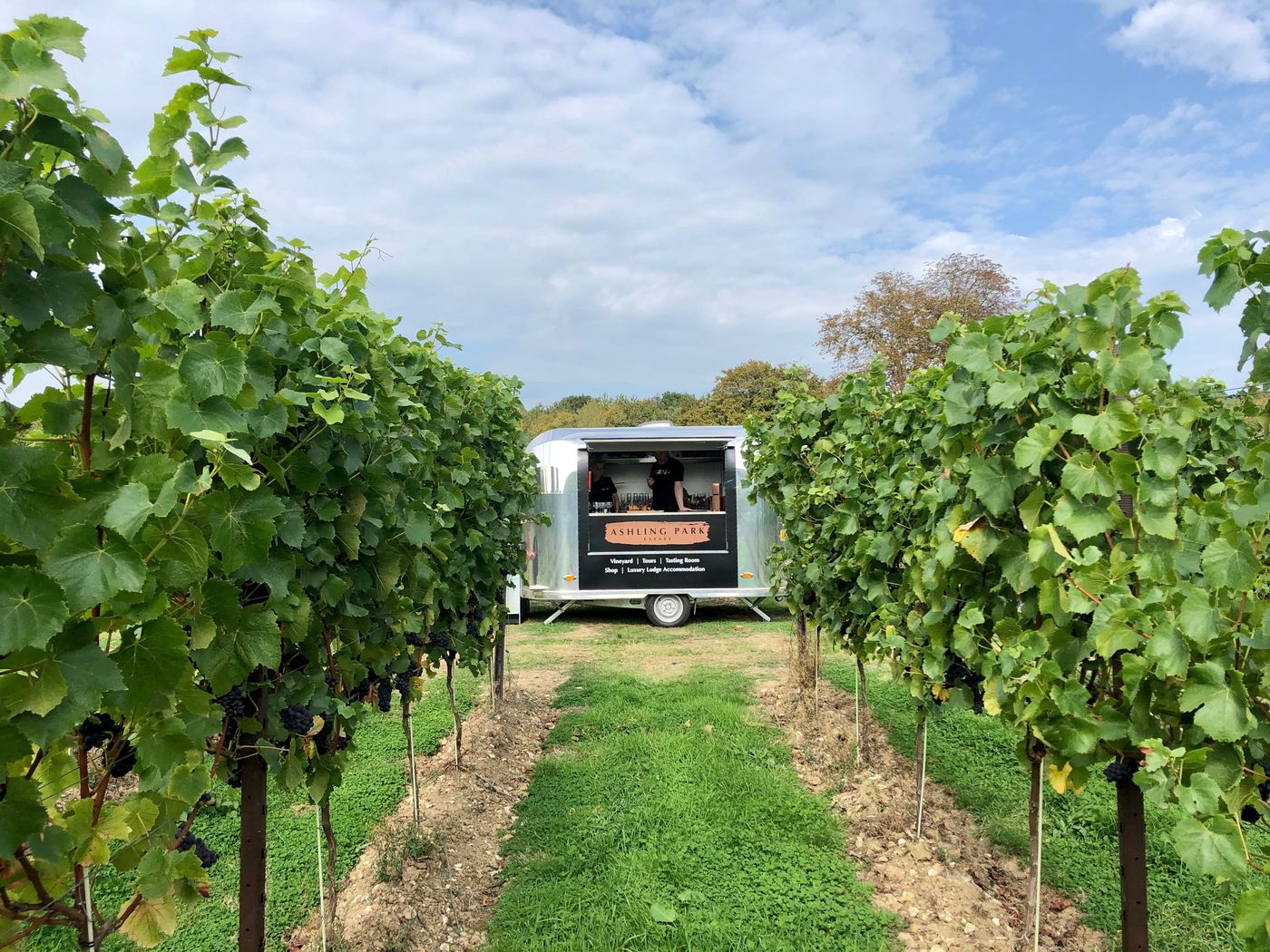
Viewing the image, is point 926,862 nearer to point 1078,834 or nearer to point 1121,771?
point 1078,834

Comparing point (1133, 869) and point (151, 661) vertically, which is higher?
point (151, 661)

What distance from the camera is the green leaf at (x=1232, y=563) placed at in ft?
5.33

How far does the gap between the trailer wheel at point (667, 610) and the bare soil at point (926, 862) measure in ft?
17.8

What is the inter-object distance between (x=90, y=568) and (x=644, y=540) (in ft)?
33.2

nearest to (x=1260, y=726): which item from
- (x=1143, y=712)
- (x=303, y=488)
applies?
(x=1143, y=712)

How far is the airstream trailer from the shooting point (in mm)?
11062

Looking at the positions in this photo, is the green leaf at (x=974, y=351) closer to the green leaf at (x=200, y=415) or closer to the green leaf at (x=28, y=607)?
the green leaf at (x=200, y=415)

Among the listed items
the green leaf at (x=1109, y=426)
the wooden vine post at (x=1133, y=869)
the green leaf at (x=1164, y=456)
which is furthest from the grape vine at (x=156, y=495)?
the wooden vine post at (x=1133, y=869)

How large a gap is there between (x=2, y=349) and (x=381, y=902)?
3.22 meters

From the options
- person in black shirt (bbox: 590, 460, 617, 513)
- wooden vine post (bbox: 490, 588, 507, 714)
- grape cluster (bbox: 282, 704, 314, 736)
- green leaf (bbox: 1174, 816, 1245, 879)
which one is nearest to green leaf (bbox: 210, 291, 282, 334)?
grape cluster (bbox: 282, 704, 314, 736)

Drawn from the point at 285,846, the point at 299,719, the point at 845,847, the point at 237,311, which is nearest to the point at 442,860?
the point at 285,846

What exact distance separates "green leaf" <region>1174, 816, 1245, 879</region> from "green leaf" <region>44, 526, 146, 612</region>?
1991mm

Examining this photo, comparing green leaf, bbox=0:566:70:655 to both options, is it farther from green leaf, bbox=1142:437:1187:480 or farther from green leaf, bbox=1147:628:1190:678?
green leaf, bbox=1142:437:1187:480

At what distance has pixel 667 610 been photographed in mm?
11352
